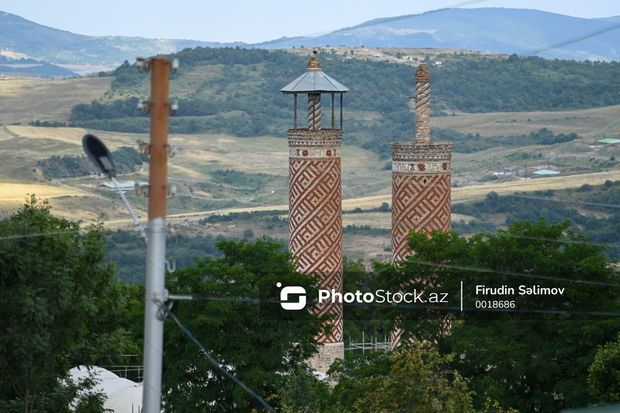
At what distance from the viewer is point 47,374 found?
3709 cm

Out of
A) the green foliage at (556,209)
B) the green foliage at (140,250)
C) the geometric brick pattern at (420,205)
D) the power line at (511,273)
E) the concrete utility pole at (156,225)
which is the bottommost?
the green foliage at (140,250)

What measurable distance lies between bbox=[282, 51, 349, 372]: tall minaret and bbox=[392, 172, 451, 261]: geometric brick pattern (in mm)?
1634

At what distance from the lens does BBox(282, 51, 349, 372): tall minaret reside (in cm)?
4531

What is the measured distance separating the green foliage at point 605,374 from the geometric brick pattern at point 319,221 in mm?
10737

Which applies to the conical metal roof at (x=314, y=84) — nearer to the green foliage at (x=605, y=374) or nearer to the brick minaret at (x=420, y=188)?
the brick minaret at (x=420, y=188)

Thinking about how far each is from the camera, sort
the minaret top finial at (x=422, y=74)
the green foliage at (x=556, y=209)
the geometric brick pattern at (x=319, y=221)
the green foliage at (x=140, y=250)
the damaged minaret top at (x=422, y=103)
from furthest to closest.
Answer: the green foliage at (x=140, y=250) < the green foliage at (x=556, y=209) < the minaret top finial at (x=422, y=74) < the geometric brick pattern at (x=319, y=221) < the damaged minaret top at (x=422, y=103)

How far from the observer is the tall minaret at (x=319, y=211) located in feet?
149

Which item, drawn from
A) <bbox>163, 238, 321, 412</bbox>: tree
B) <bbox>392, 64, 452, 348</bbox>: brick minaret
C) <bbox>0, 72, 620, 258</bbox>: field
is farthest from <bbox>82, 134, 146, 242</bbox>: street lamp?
<bbox>0, 72, 620, 258</bbox>: field

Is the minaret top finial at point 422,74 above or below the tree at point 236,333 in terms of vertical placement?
above

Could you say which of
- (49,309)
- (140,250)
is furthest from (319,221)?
(140,250)

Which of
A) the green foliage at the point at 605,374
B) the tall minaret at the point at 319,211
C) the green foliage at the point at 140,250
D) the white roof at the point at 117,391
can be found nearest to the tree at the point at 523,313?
the green foliage at the point at 605,374

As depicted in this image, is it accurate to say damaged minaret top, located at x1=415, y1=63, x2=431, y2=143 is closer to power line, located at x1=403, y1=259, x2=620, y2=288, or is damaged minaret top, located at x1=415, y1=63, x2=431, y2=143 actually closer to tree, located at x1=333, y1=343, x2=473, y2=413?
power line, located at x1=403, y1=259, x2=620, y2=288

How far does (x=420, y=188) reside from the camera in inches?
1766

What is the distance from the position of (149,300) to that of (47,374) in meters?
17.9
